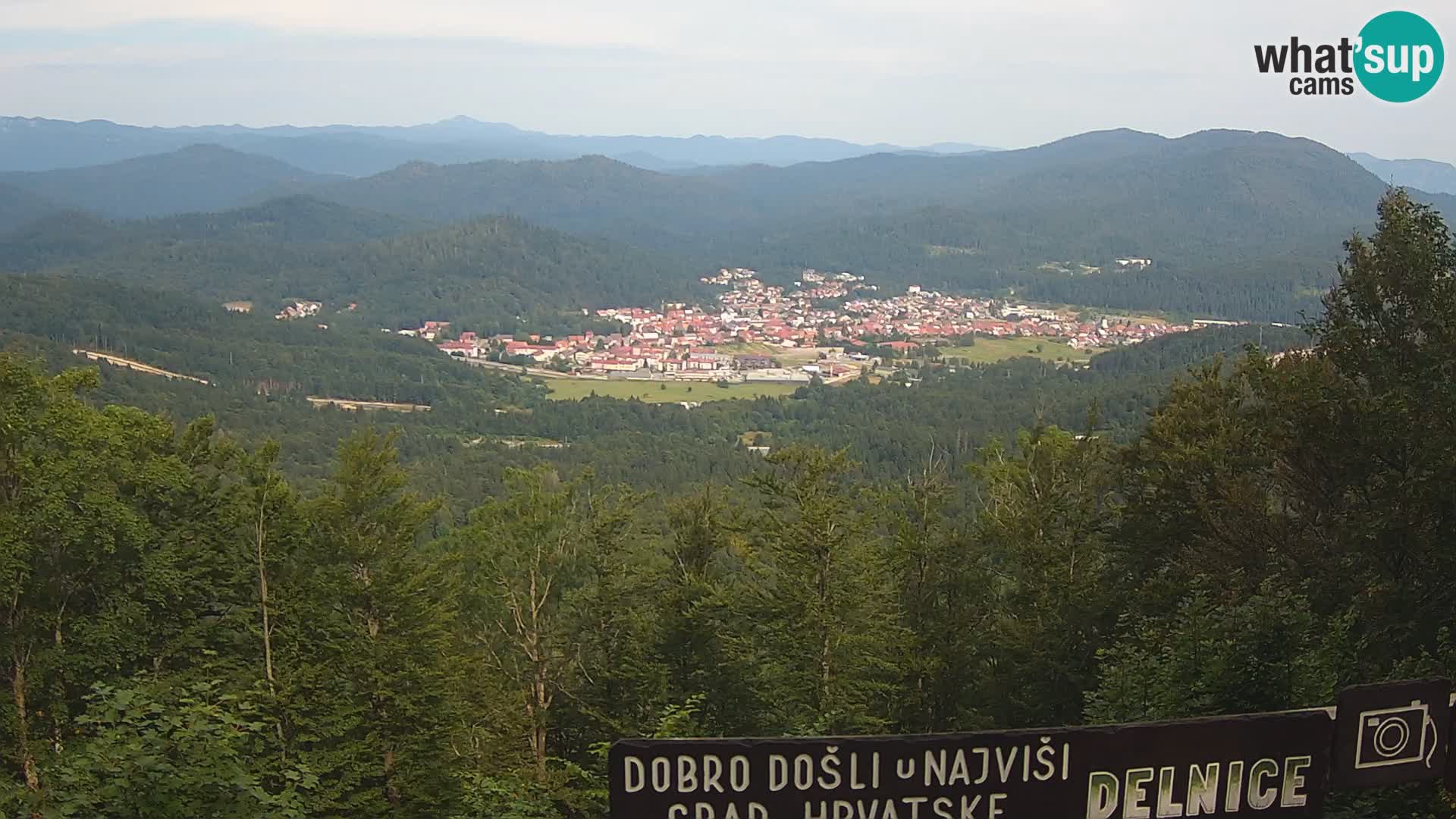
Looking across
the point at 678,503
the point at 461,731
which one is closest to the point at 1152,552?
the point at 678,503

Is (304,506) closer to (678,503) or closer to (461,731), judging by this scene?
(461,731)

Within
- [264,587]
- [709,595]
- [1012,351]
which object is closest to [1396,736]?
[709,595]

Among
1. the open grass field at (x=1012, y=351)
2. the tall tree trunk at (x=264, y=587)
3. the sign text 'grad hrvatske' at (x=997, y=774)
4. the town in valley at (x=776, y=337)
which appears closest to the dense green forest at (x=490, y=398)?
the open grass field at (x=1012, y=351)

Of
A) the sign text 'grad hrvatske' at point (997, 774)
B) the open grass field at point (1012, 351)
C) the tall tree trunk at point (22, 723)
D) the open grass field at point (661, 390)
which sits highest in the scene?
the sign text 'grad hrvatske' at point (997, 774)

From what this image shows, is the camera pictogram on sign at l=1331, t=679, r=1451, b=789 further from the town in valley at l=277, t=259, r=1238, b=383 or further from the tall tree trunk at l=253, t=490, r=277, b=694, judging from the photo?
the town in valley at l=277, t=259, r=1238, b=383

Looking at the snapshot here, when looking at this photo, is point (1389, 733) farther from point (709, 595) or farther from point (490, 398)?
point (490, 398)

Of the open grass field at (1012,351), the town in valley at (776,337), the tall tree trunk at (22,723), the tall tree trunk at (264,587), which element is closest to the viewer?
the tall tree trunk at (22,723)

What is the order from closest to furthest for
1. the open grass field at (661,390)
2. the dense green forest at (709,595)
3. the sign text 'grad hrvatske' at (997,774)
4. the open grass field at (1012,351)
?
1. the sign text 'grad hrvatske' at (997,774)
2. the dense green forest at (709,595)
3. the open grass field at (661,390)
4. the open grass field at (1012,351)

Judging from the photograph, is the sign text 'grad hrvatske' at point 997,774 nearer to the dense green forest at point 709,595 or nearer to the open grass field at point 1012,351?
the dense green forest at point 709,595

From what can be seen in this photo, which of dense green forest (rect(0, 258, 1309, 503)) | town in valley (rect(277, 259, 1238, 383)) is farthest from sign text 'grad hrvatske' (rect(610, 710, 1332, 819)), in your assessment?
town in valley (rect(277, 259, 1238, 383))
